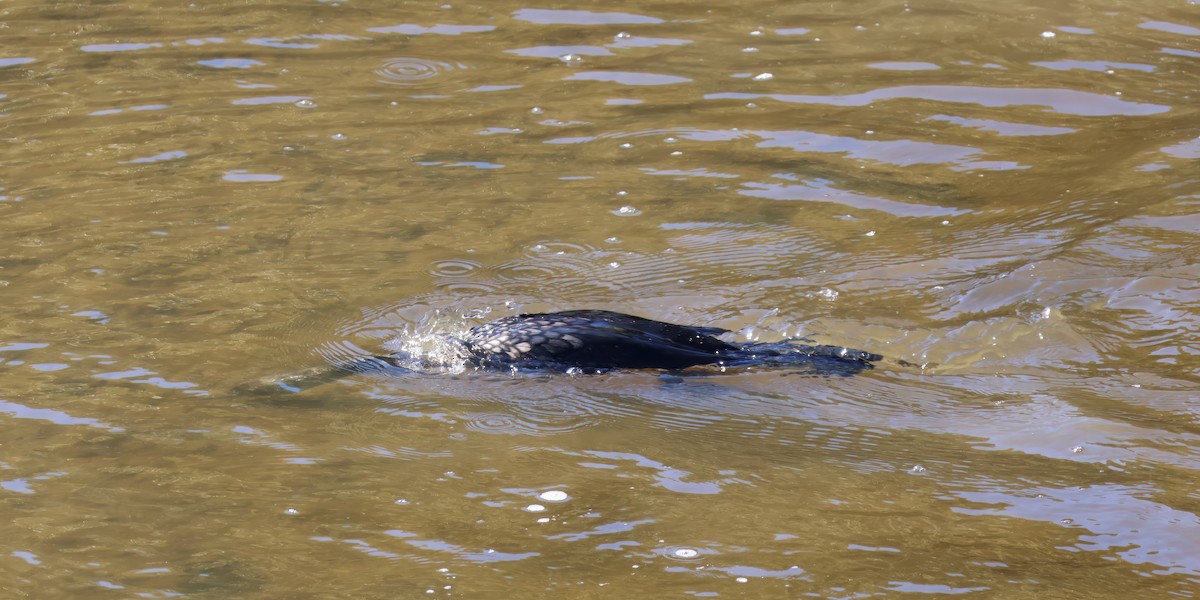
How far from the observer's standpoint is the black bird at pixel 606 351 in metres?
5.46

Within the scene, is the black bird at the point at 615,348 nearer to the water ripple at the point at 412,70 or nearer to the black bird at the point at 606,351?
the black bird at the point at 606,351

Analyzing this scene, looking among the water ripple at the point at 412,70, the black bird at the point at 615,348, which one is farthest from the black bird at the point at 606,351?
the water ripple at the point at 412,70

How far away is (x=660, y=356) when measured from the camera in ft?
18.0

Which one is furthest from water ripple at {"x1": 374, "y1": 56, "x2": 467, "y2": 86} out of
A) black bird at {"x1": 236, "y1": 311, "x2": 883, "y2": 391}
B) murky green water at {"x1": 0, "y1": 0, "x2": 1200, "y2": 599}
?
black bird at {"x1": 236, "y1": 311, "x2": 883, "y2": 391}

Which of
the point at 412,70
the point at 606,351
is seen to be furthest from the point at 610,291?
the point at 412,70

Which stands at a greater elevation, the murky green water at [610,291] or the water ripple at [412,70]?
the water ripple at [412,70]

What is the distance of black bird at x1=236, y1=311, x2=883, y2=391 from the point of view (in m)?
5.46

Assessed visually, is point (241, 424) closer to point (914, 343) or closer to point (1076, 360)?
point (914, 343)

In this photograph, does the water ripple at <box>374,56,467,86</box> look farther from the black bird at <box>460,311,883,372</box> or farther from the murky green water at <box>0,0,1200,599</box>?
the black bird at <box>460,311,883,372</box>

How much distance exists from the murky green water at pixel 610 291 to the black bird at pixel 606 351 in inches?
3.4

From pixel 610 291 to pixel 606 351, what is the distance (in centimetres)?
114

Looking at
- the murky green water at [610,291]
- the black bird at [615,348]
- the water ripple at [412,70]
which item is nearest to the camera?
the murky green water at [610,291]

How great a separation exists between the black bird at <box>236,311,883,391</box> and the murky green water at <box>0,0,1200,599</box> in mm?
85

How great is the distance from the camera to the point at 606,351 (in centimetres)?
545
